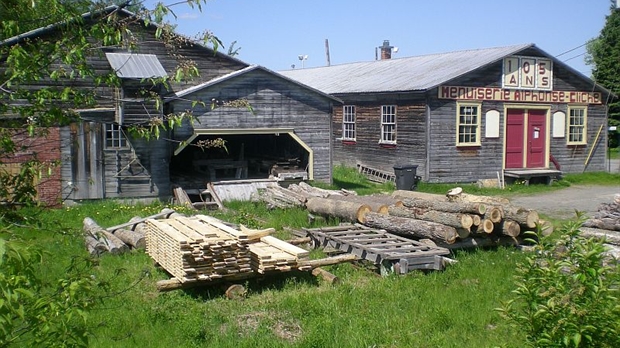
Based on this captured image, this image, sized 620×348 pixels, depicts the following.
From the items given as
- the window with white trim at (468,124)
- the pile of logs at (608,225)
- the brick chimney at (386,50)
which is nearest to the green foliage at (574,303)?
the pile of logs at (608,225)

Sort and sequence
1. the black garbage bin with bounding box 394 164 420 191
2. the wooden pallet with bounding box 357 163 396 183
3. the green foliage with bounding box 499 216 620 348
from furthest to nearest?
1. the wooden pallet with bounding box 357 163 396 183
2. the black garbage bin with bounding box 394 164 420 191
3. the green foliage with bounding box 499 216 620 348

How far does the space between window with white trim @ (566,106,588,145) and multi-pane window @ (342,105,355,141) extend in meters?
9.17

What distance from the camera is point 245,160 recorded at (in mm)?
23625

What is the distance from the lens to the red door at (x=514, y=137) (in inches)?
1016

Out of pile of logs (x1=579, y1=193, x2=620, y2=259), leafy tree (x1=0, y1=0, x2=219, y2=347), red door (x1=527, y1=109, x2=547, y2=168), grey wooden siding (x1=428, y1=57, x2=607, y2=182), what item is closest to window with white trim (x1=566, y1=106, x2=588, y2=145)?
grey wooden siding (x1=428, y1=57, x2=607, y2=182)

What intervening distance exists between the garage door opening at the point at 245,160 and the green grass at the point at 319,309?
837 cm

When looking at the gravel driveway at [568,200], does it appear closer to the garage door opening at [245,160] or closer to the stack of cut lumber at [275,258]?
the garage door opening at [245,160]

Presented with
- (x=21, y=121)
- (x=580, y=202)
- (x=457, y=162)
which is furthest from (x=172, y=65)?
(x=21, y=121)

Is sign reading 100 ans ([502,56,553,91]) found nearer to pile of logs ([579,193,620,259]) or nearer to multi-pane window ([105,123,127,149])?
pile of logs ([579,193,620,259])

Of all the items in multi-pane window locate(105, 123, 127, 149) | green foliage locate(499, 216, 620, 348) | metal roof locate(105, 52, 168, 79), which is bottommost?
green foliage locate(499, 216, 620, 348)

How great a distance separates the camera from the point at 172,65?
2091 centimetres

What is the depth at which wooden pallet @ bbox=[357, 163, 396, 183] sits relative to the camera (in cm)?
2573

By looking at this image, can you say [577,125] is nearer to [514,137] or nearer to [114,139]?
[514,137]

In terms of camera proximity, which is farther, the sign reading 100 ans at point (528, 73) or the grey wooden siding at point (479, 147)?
the sign reading 100 ans at point (528, 73)
